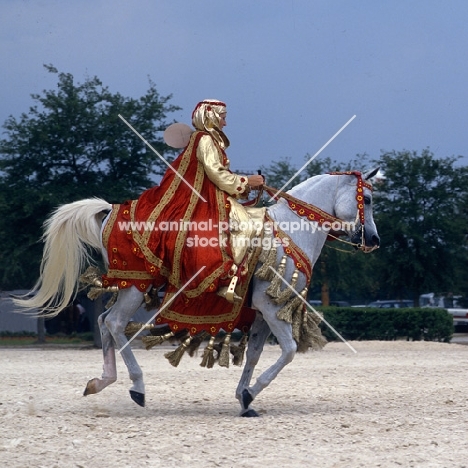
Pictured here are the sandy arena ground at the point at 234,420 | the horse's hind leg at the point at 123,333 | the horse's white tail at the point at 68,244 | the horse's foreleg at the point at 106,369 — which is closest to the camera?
the sandy arena ground at the point at 234,420

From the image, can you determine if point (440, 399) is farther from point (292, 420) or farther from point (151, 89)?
point (151, 89)

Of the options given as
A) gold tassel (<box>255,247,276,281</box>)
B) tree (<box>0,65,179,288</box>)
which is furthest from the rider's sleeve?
tree (<box>0,65,179,288</box>)

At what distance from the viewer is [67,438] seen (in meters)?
7.56

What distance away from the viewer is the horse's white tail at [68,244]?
9.43 meters

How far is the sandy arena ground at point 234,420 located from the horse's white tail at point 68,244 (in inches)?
45.2

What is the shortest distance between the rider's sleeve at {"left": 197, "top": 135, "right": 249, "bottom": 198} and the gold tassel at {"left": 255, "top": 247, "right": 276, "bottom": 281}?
0.64 meters

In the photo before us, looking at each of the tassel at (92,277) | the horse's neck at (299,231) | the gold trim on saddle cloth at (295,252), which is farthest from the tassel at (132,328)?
the horse's neck at (299,231)

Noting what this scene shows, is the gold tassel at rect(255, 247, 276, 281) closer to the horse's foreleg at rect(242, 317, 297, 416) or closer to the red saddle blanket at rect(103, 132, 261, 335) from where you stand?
the red saddle blanket at rect(103, 132, 261, 335)

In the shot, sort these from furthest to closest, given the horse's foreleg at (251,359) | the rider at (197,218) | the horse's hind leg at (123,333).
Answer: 1. the horse's hind leg at (123,333)
2. the horse's foreleg at (251,359)
3. the rider at (197,218)

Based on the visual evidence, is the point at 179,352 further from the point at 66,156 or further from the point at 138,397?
the point at 66,156

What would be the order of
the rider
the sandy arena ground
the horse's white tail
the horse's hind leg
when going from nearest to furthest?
the sandy arena ground
the rider
the horse's hind leg
the horse's white tail

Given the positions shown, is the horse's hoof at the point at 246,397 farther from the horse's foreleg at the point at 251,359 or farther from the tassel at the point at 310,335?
the tassel at the point at 310,335

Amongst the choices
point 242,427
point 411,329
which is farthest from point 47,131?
point 242,427

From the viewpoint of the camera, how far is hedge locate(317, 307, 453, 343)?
80.2 feet
